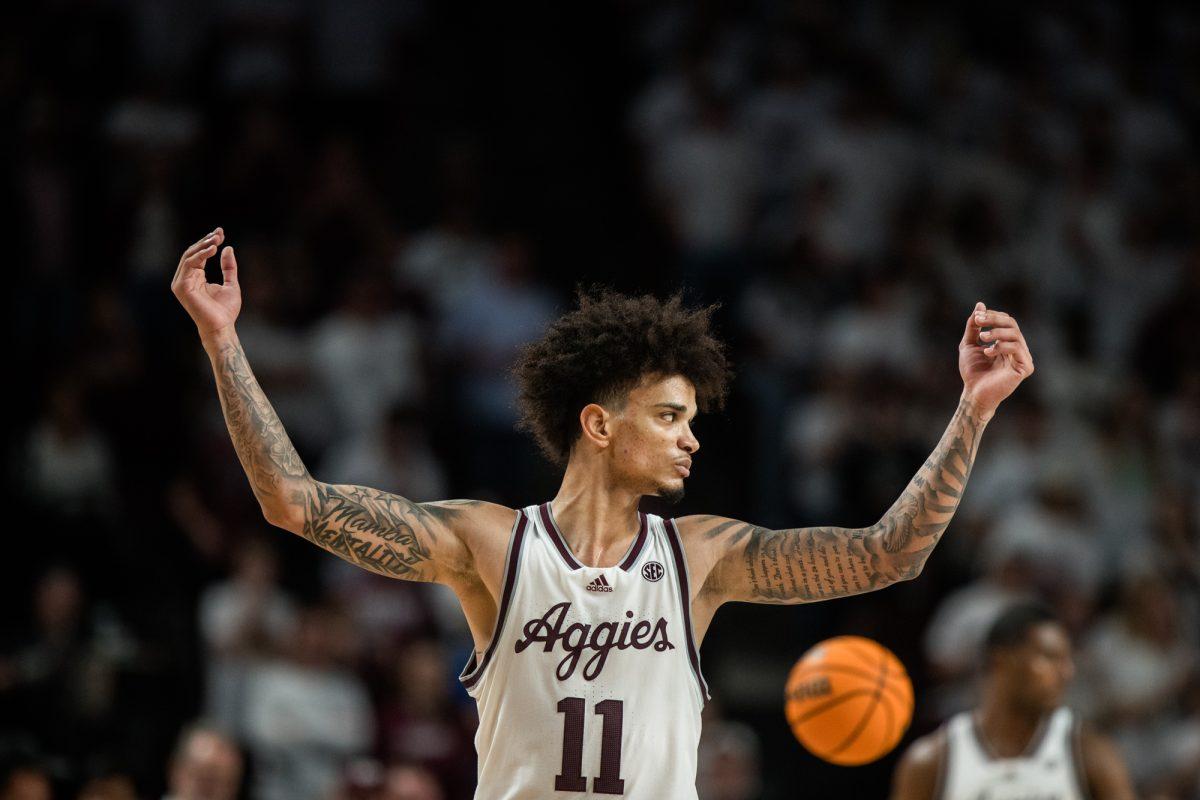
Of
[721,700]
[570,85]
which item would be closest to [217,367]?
[721,700]

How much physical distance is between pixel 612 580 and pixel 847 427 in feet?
24.7

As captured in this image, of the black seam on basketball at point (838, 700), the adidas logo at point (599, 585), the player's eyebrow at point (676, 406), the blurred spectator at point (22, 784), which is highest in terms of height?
the player's eyebrow at point (676, 406)

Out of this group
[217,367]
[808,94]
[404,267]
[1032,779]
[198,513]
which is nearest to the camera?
[217,367]

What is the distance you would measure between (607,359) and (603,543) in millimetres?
615

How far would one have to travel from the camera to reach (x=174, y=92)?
13992mm

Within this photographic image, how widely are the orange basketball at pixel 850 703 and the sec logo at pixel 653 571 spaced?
2.21 meters

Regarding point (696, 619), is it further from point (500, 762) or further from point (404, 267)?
point (404, 267)

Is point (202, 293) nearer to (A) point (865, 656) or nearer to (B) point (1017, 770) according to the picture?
(A) point (865, 656)

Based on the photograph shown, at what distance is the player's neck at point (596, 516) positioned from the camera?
17.8 feet

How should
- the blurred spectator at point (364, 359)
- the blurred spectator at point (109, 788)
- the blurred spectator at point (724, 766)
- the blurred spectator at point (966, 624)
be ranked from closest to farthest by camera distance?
the blurred spectator at point (109, 788) < the blurred spectator at point (724, 766) < the blurred spectator at point (966, 624) < the blurred spectator at point (364, 359)

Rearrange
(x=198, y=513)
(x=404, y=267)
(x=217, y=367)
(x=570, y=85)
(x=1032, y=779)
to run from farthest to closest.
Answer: (x=570, y=85)
(x=404, y=267)
(x=198, y=513)
(x=1032, y=779)
(x=217, y=367)

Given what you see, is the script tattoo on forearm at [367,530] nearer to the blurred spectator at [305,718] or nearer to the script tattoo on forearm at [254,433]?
the script tattoo on forearm at [254,433]

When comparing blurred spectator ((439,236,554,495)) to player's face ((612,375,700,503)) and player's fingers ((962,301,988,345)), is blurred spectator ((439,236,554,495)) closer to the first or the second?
player's face ((612,375,700,503))

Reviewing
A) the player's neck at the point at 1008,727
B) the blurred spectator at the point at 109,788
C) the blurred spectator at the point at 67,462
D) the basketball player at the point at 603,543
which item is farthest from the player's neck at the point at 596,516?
the blurred spectator at the point at 67,462
